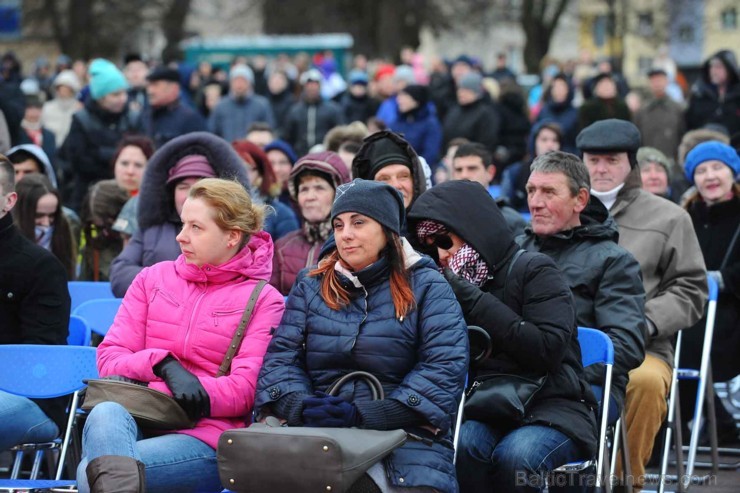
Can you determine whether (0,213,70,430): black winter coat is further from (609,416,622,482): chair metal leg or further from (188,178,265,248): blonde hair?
(609,416,622,482): chair metal leg

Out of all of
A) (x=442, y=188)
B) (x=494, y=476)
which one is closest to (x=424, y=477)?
(x=494, y=476)

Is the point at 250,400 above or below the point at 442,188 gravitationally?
below

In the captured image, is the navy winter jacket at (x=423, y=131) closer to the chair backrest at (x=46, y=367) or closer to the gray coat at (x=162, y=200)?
the gray coat at (x=162, y=200)

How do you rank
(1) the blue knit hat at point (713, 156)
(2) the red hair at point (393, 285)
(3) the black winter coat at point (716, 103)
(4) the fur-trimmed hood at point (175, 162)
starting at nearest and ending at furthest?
1. (2) the red hair at point (393, 285)
2. (4) the fur-trimmed hood at point (175, 162)
3. (1) the blue knit hat at point (713, 156)
4. (3) the black winter coat at point (716, 103)

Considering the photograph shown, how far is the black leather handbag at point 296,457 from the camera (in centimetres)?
461

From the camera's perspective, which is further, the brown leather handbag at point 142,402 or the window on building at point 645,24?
the window on building at point 645,24

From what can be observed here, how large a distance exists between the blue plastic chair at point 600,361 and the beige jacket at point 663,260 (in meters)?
0.94

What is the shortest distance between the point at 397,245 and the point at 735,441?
4153 mm

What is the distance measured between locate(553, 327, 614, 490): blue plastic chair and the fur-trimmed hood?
2297 mm

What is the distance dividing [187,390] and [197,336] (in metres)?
0.31

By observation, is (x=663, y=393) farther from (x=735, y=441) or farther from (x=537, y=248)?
(x=735, y=441)

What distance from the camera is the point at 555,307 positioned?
5.43 meters

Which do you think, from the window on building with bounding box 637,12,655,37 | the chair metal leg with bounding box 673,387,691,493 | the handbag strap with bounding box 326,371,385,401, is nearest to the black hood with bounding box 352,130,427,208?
the chair metal leg with bounding box 673,387,691,493

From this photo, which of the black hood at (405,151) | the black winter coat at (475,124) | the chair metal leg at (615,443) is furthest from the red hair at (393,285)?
the black winter coat at (475,124)
